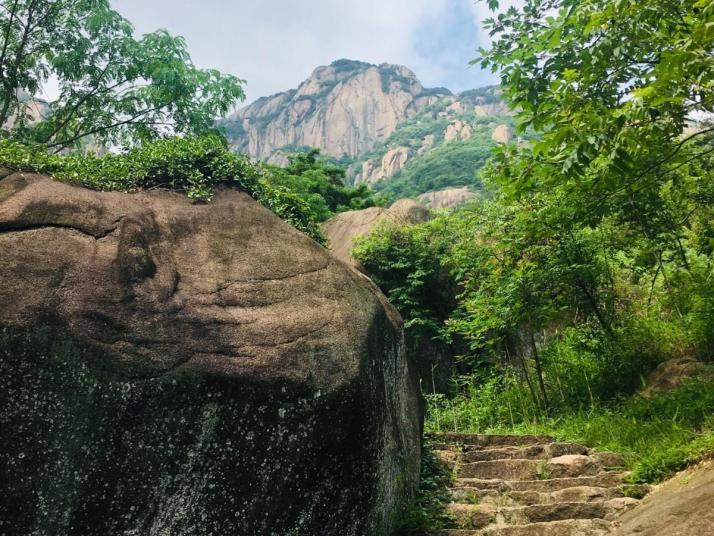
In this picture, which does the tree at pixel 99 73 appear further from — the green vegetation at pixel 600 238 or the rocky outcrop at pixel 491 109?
the rocky outcrop at pixel 491 109

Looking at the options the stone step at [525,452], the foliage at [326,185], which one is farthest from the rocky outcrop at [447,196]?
the stone step at [525,452]

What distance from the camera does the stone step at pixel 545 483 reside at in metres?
5.19

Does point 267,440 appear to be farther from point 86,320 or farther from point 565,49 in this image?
point 565,49

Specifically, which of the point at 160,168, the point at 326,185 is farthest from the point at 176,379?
the point at 326,185

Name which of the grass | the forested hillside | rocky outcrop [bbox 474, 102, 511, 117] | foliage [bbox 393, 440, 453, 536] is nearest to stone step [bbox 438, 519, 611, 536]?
foliage [bbox 393, 440, 453, 536]

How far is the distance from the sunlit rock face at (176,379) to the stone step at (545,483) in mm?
1560

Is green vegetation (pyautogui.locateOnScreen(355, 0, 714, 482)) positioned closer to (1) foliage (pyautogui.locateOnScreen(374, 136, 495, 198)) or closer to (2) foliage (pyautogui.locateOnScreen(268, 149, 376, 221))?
(2) foliage (pyautogui.locateOnScreen(268, 149, 376, 221))

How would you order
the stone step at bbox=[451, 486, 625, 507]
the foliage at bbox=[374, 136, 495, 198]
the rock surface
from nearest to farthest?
the rock surface → the stone step at bbox=[451, 486, 625, 507] → the foliage at bbox=[374, 136, 495, 198]

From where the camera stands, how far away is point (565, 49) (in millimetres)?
5961

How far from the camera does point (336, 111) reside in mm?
96875

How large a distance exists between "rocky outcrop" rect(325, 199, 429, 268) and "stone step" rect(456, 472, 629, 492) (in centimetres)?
855

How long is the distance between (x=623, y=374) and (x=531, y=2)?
5.21 m

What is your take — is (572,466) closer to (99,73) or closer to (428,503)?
(428,503)

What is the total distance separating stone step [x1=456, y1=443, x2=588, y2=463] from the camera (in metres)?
6.13
